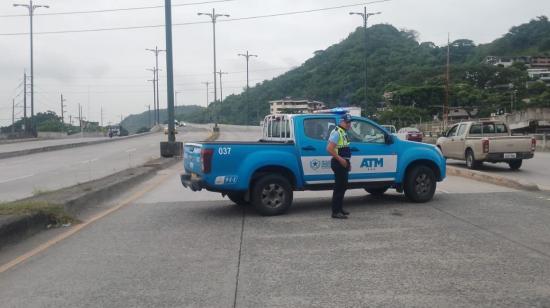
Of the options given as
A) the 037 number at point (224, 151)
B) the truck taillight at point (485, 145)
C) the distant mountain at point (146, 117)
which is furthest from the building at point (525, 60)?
the 037 number at point (224, 151)

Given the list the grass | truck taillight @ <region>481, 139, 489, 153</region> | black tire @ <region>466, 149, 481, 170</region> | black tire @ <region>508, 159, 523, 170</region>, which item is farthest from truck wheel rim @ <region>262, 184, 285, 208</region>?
black tire @ <region>508, 159, 523, 170</region>

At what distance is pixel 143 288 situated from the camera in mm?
5410

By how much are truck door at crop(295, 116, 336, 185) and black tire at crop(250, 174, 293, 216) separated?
19.5 inches

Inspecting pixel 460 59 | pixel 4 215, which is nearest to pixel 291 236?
pixel 4 215

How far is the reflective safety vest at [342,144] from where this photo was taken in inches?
353

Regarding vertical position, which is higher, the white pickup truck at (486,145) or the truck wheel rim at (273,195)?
the white pickup truck at (486,145)

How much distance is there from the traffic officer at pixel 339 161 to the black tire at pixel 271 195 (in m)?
0.87

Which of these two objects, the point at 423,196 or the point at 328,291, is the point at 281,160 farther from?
the point at 328,291

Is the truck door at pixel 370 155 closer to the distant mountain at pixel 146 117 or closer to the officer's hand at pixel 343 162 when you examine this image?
the officer's hand at pixel 343 162

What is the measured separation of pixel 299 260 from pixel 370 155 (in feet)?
13.5

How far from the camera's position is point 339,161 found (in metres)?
8.86

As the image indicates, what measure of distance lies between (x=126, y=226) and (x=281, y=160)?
2727 mm

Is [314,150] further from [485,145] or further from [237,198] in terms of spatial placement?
[485,145]

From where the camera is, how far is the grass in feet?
27.9
